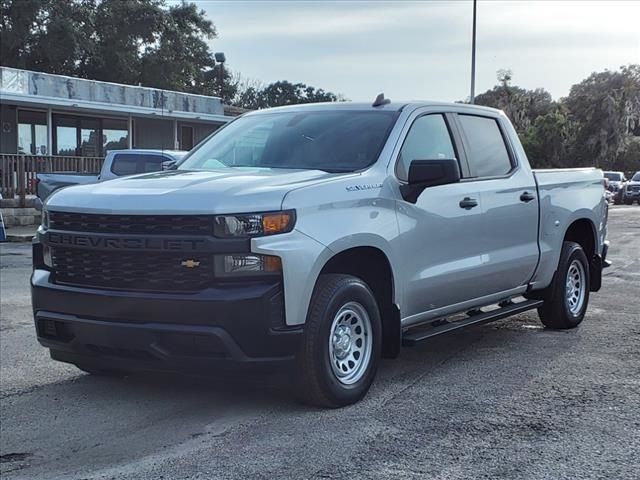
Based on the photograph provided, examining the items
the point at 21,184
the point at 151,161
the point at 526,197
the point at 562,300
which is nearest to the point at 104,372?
the point at 526,197

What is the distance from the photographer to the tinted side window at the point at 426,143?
5.64 metres

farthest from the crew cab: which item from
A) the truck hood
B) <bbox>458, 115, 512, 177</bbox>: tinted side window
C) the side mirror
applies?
the truck hood

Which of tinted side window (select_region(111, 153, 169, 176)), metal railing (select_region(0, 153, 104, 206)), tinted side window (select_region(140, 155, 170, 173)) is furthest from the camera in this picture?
metal railing (select_region(0, 153, 104, 206))

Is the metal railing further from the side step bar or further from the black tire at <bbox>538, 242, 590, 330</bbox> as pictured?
the side step bar

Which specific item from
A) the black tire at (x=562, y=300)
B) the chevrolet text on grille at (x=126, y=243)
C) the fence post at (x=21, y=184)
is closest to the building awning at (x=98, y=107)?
the fence post at (x=21, y=184)

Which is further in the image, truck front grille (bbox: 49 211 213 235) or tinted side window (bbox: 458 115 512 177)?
tinted side window (bbox: 458 115 512 177)

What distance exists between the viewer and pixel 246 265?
4422 millimetres

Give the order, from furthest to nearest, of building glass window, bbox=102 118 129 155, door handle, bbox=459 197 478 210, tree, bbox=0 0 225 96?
tree, bbox=0 0 225 96 → building glass window, bbox=102 118 129 155 → door handle, bbox=459 197 478 210

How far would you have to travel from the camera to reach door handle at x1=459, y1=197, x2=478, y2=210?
19.5ft

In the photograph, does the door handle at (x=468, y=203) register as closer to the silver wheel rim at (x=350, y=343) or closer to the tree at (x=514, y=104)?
the silver wheel rim at (x=350, y=343)

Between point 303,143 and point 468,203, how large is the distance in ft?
4.41

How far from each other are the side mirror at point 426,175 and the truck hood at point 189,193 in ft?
1.92

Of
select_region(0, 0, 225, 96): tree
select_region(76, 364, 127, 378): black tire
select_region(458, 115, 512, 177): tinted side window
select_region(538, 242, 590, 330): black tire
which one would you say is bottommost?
select_region(76, 364, 127, 378): black tire

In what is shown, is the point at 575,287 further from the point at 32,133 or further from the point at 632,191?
the point at 632,191
